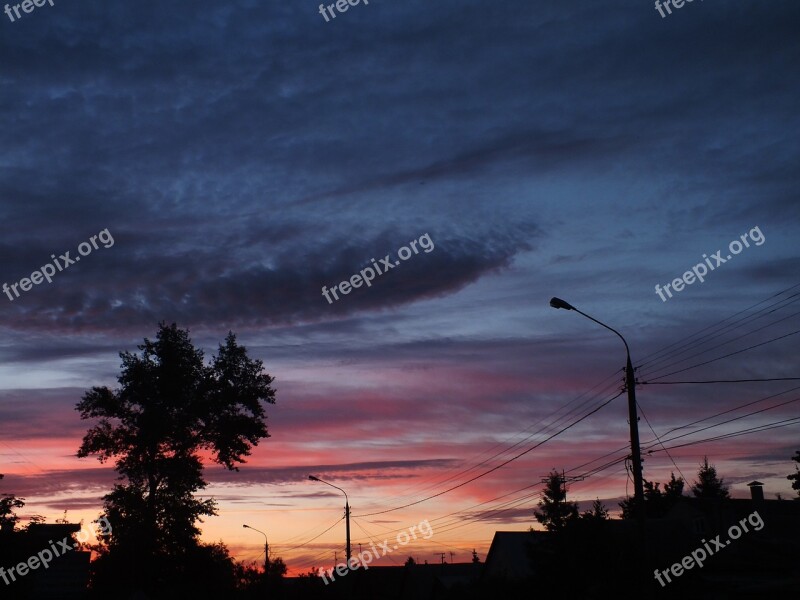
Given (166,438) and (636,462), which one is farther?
(166,438)

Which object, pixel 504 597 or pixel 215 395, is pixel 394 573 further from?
pixel 504 597

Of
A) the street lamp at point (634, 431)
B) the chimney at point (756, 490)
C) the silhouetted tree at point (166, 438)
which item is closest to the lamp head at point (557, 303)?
the street lamp at point (634, 431)

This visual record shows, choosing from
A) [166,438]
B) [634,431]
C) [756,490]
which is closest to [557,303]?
[634,431]

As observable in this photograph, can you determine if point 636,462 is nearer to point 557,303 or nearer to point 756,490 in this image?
point 557,303

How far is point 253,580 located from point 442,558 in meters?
47.1

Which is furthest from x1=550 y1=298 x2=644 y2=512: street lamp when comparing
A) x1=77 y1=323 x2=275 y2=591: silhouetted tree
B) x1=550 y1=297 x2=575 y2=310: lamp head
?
x1=77 y1=323 x2=275 y2=591: silhouetted tree

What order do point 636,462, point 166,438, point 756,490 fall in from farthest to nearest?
1. point 756,490
2. point 166,438
3. point 636,462

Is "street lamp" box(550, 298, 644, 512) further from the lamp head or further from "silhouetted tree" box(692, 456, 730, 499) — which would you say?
"silhouetted tree" box(692, 456, 730, 499)

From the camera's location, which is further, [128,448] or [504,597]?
[128,448]

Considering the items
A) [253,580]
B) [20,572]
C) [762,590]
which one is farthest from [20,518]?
[253,580]

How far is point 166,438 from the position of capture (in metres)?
48.2

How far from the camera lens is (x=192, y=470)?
47938 millimetres

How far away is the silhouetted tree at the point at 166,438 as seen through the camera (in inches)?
1864

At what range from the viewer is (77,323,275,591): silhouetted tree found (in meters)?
47.3
